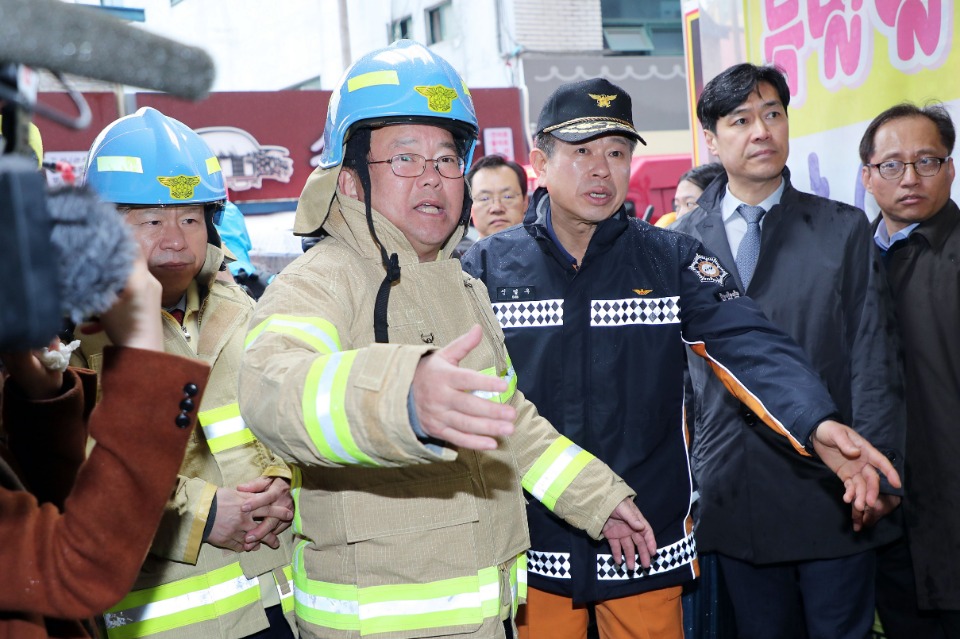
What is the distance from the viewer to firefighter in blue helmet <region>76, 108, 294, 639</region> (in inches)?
100

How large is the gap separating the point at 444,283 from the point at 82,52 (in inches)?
57.1

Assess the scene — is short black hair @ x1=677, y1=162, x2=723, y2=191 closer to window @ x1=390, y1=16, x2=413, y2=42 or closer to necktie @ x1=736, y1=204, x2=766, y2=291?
necktie @ x1=736, y1=204, x2=766, y2=291

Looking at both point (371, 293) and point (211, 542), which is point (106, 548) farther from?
point (211, 542)

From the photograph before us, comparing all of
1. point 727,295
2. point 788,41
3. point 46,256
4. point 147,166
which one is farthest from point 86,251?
point 788,41

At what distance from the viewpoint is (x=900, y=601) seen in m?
4.23

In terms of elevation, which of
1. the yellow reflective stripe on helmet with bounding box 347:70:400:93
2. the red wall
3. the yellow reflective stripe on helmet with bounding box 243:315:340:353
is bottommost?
the yellow reflective stripe on helmet with bounding box 243:315:340:353

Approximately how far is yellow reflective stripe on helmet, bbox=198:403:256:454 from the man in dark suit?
204 cm

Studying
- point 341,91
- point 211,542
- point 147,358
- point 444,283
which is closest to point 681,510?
point 444,283

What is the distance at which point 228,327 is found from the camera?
9.32 feet

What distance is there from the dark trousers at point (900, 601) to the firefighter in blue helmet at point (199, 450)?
2849mm

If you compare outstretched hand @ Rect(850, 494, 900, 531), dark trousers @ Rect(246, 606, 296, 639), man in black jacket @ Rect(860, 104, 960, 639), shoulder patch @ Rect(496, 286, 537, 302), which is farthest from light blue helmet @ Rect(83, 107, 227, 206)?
man in black jacket @ Rect(860, 104, 960, 639)

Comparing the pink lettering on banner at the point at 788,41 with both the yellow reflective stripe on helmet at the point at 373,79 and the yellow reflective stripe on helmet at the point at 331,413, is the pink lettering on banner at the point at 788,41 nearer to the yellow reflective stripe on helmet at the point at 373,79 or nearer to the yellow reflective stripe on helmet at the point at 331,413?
the yellow reflective stripe on helmet at the point at 373,79

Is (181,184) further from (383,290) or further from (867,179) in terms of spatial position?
(867,179)

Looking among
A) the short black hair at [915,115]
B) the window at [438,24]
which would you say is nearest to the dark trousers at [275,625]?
the short black hair at [915,115]
